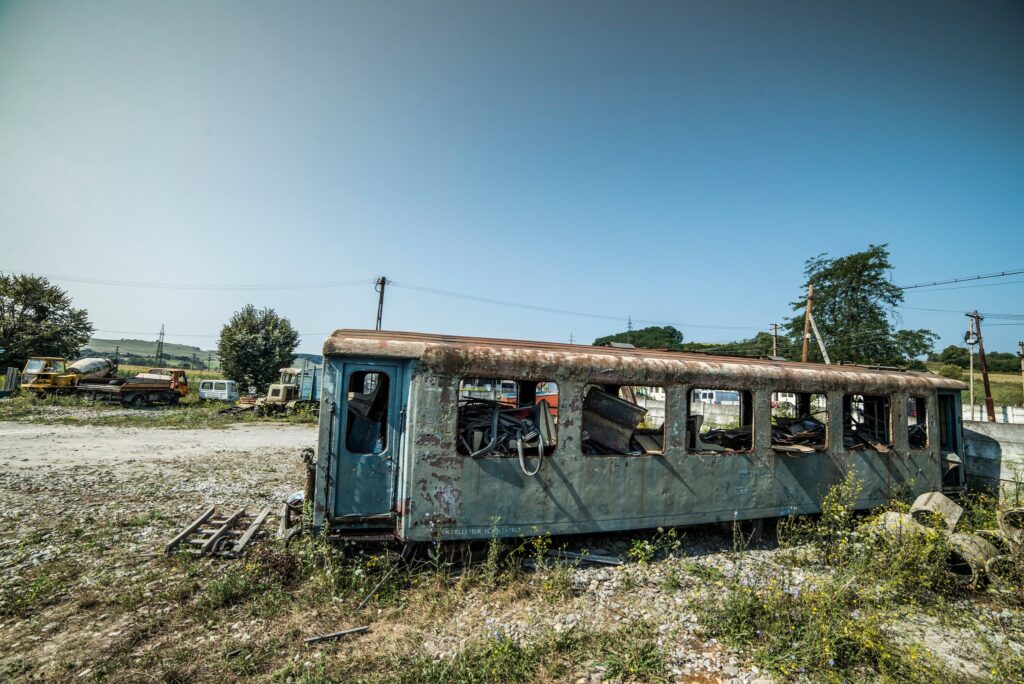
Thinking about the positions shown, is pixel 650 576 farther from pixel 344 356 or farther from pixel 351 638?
pixel 344 356

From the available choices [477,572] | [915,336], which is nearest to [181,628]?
[477,572]

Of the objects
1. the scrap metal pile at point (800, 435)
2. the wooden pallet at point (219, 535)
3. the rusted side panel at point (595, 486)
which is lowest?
the wooden pallet at point (219, 535)

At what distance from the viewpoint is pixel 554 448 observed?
5.80m

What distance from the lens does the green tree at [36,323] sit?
29203 millimetres

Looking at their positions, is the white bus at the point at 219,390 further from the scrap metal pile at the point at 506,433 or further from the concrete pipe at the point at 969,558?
the concrete pipe at the point at 969,558

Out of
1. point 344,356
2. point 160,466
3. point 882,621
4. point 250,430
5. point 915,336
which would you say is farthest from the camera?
point 915,336

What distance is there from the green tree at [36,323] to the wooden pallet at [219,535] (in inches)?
1409

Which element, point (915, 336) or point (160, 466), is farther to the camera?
point (915, 336)

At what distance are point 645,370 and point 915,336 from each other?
39.1 m

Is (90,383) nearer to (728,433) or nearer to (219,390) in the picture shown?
(219,390)

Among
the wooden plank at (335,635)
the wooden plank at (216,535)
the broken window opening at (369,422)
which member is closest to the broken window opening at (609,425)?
the broken window opening at (369,422)

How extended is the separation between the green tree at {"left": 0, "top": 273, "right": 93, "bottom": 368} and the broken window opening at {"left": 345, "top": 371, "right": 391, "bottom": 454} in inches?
1530

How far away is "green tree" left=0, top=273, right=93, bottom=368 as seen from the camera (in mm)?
29203

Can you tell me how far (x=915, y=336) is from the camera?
1286 inches
